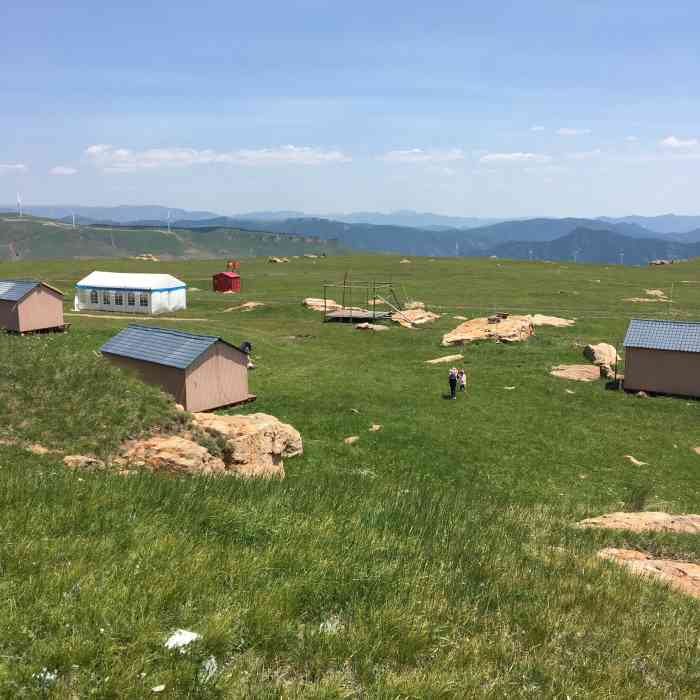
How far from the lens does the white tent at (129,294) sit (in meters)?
67.2

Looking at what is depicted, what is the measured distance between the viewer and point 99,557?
7141 mm

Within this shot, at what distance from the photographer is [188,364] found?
99.0 ft

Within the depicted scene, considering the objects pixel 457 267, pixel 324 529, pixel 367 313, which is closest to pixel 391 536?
pixel 324 529

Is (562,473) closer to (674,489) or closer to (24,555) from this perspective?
(674,489)

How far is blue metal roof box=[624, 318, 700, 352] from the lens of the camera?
36.7 metres

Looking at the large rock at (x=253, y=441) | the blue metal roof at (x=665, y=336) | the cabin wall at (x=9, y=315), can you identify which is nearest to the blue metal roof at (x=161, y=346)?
the large rock at (x=253, y=441)

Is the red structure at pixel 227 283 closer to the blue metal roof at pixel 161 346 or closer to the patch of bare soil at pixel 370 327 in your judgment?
the patch of bare soil at pixel 370 327

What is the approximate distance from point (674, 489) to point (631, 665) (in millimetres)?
20575

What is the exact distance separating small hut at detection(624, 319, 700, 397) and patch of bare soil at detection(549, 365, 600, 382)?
276cm

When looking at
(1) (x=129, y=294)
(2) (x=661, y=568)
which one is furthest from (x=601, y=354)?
(1) (x=129, y=294)

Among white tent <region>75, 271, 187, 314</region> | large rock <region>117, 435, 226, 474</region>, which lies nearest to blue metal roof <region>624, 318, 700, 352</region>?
large rock <region>117, 435, 226, 474</region>

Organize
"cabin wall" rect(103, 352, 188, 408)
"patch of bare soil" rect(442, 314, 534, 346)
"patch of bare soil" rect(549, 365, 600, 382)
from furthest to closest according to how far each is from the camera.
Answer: "patch of bare soil" rect(442, 314, 534, 346), "patch of bare soil" rect(549, 365, 600, 382), "cabin wall" rect(103, 352, 188, 408)

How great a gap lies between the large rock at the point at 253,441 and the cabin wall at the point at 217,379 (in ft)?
22.6

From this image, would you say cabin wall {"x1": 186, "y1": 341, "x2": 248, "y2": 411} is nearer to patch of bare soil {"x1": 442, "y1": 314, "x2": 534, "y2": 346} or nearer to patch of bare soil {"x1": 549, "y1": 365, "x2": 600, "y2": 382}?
patch of bare soil {"x1": 549, "y1": 365, "x2": 600, "y2": 382}
